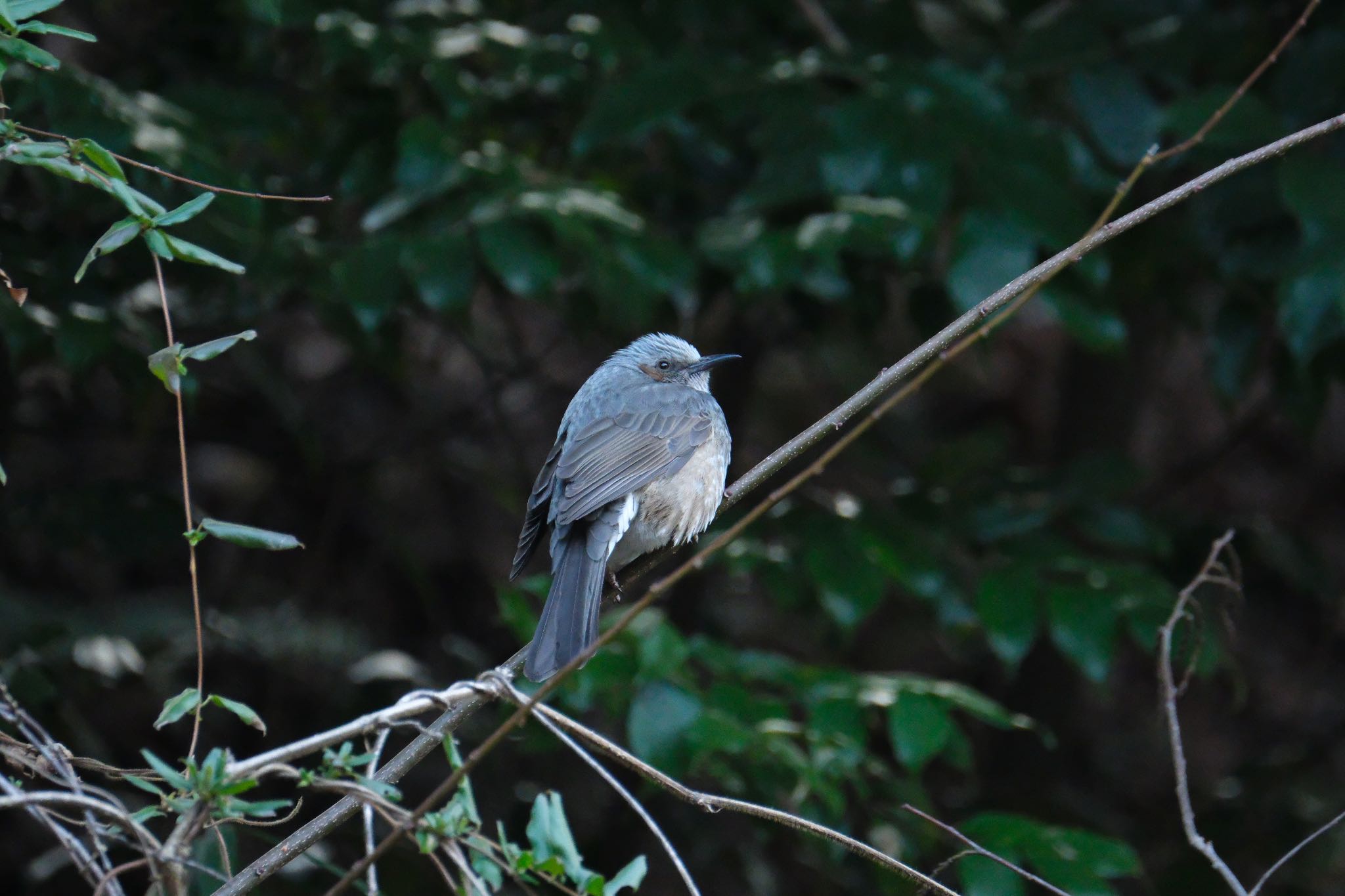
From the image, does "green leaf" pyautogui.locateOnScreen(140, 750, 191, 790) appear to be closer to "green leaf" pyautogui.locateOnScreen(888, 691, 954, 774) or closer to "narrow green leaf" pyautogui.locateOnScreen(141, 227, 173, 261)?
"narrow green leaf" pyautogui.locateOnScreen(141, 227, 173, 261)

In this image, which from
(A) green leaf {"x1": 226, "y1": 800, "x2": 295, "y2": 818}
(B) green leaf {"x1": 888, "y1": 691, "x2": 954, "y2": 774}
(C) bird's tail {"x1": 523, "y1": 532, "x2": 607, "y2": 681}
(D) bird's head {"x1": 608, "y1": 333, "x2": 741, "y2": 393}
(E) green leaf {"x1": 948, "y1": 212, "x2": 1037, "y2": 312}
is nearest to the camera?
(A) green leaf {"x1": 226, "y1": 800, "x2": 295, "y2": 818}

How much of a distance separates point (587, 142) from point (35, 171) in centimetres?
181

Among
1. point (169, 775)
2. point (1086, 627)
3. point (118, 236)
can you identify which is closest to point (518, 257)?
point (118, 236)

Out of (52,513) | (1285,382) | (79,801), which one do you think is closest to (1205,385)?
(1285,382)

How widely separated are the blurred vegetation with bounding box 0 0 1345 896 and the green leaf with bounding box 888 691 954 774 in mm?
14

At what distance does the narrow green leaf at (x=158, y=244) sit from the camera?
6.98ft

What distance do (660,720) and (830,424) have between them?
5.13 ft

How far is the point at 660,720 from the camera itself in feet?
12.6

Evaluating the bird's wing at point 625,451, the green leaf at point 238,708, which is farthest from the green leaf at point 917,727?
the green leaf at point 238,708

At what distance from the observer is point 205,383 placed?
211 inches

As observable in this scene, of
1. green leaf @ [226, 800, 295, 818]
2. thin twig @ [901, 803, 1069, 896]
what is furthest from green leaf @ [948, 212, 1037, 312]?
green leaf @ [226, 800, 295, 818]

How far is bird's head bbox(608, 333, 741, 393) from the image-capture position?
4766mm

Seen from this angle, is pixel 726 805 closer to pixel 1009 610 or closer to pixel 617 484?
pixel 617 484

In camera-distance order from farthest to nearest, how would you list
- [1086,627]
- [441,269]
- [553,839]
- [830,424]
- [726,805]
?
[1086,627]
[441,269]
[830,424]
[726,805]
[553,839]
